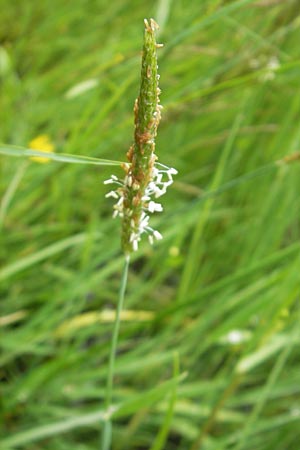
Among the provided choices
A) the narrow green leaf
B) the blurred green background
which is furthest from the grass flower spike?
the blurred green background

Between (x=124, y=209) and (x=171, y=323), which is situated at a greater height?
(x=171, y=323)


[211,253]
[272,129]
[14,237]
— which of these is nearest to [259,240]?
[211,253]

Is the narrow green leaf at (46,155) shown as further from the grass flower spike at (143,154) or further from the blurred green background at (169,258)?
the blurred green background at (169,258)

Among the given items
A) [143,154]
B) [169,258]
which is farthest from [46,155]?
[169,258]

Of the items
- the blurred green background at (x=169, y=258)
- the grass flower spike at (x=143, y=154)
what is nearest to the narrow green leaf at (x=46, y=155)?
the grass flower spike at (x=143, y=154)

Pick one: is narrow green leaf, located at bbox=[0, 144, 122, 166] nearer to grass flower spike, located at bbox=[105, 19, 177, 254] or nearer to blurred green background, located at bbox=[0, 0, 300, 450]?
grass flower spike, located at bbox=[105, 19, 177, 254]

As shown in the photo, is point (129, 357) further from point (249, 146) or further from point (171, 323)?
point (249, 146)

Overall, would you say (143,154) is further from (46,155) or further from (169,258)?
(169,258)
